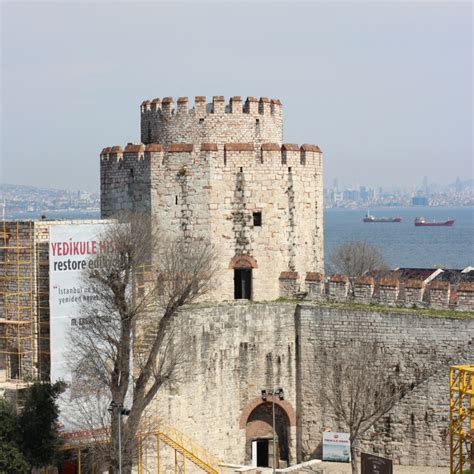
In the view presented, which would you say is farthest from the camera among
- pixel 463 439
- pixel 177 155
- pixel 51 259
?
pixel 177 155

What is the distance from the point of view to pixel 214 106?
3656 cm

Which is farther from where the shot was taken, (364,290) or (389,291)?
(364,290)

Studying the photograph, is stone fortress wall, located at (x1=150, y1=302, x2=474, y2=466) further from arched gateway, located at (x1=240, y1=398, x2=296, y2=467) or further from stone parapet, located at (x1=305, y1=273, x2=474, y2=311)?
stone parapet, located at (x1=305, y1=273, x2=474, y2=311)

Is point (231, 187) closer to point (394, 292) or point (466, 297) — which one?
point (394, 292)

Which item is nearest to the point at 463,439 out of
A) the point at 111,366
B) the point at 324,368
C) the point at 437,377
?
the point at 437,377

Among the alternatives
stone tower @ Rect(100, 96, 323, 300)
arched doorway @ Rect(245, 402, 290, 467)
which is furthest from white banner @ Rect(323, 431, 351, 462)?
stone tower @ Rect(100, 96, 323, 300)

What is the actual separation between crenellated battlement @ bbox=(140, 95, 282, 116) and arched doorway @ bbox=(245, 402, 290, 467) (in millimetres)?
10116

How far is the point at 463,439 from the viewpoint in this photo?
28734 mm

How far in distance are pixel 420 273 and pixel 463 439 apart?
40.9 metres

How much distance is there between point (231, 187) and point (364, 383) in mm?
7816

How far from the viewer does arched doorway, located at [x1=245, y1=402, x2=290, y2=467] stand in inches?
1382

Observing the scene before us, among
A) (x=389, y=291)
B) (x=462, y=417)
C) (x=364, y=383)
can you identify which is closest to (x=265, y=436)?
(x=364, y=383)

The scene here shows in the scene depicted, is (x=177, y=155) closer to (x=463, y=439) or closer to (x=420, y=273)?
(x=463, y=439)

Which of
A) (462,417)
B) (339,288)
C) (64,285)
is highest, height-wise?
(64,285)
